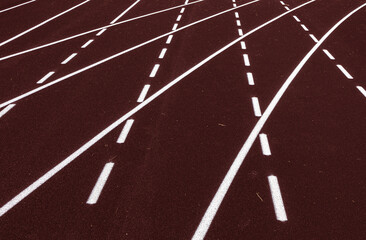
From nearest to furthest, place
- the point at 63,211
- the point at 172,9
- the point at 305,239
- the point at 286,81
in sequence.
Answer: the point at 305,239 < the point at 63,211 < the point at 286,81 < the point at 172,9

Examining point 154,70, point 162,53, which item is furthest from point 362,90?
point 162,53

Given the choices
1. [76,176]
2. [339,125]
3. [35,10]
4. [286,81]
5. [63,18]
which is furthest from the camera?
[35,10]

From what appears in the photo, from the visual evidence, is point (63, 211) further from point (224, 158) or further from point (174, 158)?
point (224, 158)

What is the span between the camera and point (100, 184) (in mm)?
5227

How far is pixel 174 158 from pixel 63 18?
1092cm

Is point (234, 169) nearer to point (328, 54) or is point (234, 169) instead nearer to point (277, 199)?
point (277, 199)

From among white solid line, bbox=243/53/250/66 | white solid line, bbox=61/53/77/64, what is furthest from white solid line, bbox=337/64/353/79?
white solid line, bbox=61/53/77/64

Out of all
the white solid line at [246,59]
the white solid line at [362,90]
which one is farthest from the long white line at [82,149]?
the white solid line at [362,90]

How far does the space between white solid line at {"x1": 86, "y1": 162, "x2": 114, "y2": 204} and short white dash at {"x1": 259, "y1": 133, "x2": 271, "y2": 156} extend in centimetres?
270

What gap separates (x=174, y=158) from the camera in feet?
19.2

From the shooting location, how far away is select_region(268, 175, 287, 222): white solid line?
15.6 ft

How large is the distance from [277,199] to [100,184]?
8.82ft

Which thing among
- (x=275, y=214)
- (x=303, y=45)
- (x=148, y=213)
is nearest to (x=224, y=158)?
(x=275, y=214)

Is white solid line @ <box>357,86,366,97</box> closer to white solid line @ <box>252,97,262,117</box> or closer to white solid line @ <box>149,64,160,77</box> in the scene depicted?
white solid line @ <box>252,97,262,117</box>
